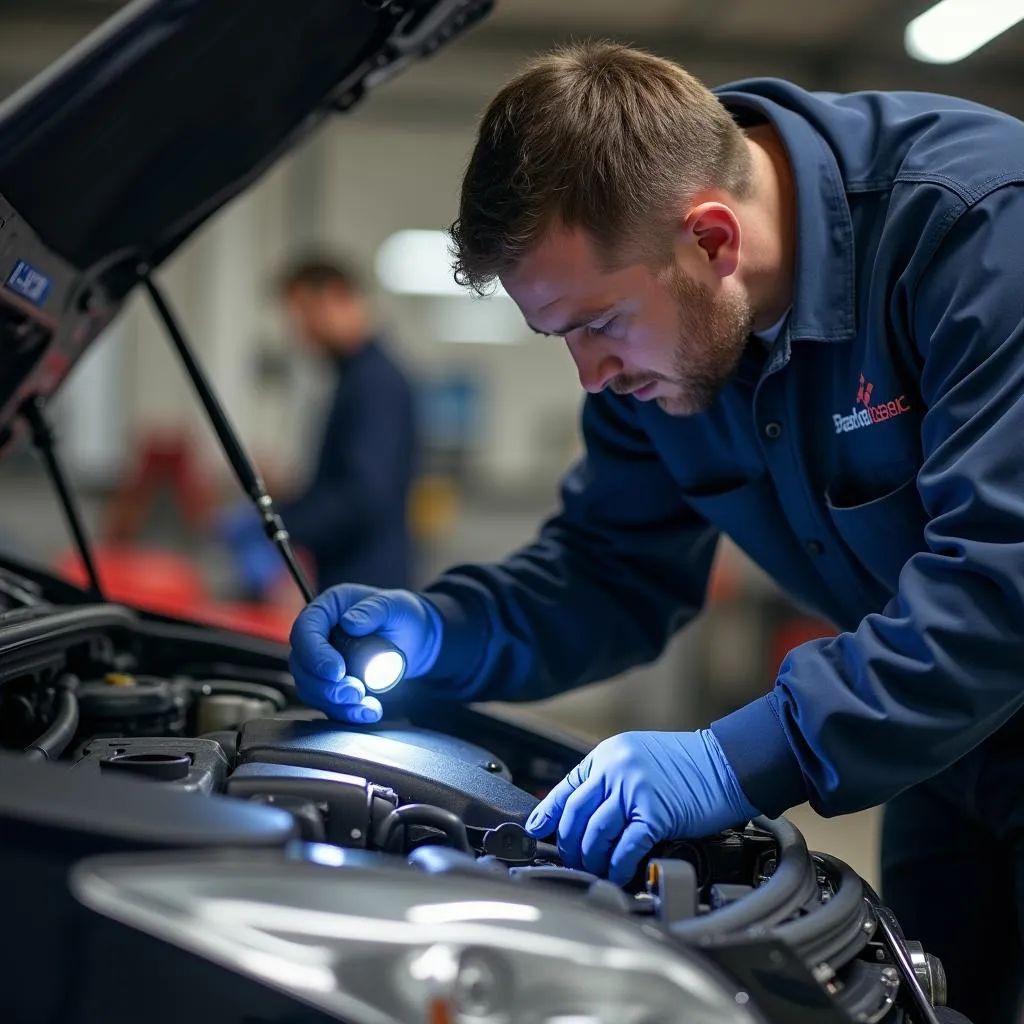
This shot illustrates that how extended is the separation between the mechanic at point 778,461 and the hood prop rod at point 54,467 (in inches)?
18.0

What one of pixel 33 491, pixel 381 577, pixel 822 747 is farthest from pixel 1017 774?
pixel 33 491

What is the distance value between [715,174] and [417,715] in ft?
2.47

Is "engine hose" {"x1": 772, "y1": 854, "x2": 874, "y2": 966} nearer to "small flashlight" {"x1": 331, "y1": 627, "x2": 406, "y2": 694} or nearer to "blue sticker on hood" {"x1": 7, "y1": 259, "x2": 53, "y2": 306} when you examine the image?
"small flashlight" {"x1": 331, "y1": 627, "x2": 406, "y2": 694}

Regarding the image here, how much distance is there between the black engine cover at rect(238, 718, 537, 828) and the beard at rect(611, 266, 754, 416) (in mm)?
447

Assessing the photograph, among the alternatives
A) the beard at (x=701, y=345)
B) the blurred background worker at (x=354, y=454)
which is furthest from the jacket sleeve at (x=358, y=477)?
the beard at (x=701, y=345)

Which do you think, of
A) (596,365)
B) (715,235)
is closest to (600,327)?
(596,365)

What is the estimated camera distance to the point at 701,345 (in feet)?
4.16

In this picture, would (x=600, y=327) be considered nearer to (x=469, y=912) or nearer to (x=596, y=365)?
(x=596, y=365)

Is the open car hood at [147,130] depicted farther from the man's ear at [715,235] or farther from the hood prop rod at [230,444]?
the man's ear at [715,235]

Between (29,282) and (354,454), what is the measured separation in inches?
87.9

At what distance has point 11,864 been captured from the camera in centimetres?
75

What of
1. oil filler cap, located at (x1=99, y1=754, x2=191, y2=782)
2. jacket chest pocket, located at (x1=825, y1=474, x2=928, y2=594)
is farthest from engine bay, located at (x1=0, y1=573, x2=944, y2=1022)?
jacket chest pocket, located at (x1=825, y1=474, x2=928, y2=594)

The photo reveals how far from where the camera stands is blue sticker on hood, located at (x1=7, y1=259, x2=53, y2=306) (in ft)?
4.39

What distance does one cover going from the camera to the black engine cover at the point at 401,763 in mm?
1111
